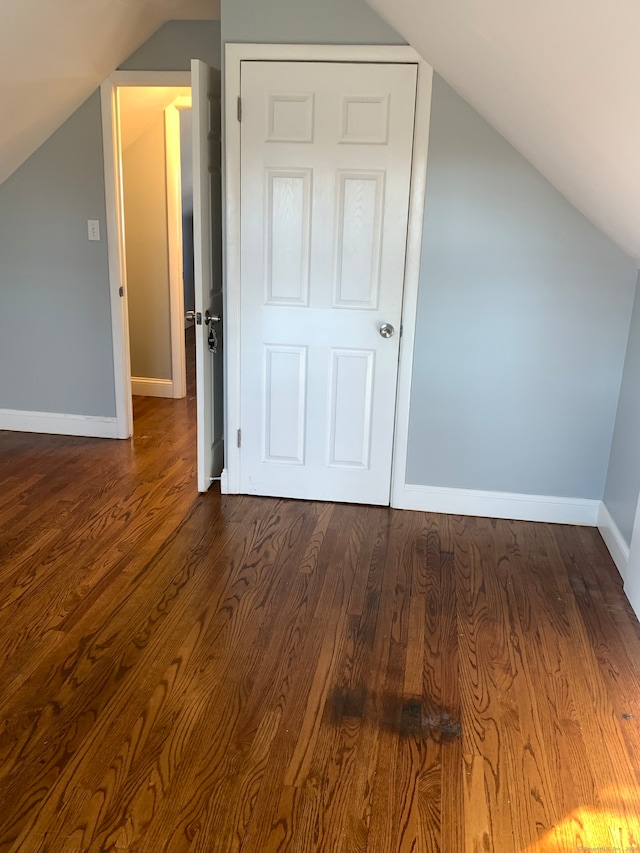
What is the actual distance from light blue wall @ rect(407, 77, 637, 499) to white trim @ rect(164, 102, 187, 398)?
7.92ft

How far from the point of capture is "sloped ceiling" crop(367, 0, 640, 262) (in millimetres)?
1337

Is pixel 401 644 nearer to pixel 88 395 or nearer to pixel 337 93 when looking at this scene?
pixel 337 93

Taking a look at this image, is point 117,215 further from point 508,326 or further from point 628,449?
point 628,449

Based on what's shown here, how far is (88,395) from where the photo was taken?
13.9 ft

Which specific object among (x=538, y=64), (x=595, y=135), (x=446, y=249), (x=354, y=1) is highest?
(x=354, y=1)

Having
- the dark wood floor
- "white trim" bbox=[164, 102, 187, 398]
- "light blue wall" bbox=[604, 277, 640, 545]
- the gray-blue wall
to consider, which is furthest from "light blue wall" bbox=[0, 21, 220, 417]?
"light blue wall" bbox=[604, 277, 640, 545]

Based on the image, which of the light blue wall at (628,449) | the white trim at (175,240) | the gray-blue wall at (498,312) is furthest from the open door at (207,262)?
the light blue wall at (628,449)

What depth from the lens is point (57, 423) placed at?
169 inches

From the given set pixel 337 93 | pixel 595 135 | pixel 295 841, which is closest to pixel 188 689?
pixel 295 841

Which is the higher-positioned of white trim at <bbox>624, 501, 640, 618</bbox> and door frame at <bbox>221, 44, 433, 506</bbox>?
door frame at <bbox>221, 44, 433, 506</bbox>

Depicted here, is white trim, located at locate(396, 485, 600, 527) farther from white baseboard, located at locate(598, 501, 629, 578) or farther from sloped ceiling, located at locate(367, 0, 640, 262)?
sloped ceiling, located at locate(367, 0, 640, 262)

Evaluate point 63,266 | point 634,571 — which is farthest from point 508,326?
point 63,266

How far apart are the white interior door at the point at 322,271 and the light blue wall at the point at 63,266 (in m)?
1.04

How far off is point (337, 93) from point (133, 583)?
7.10 ft
